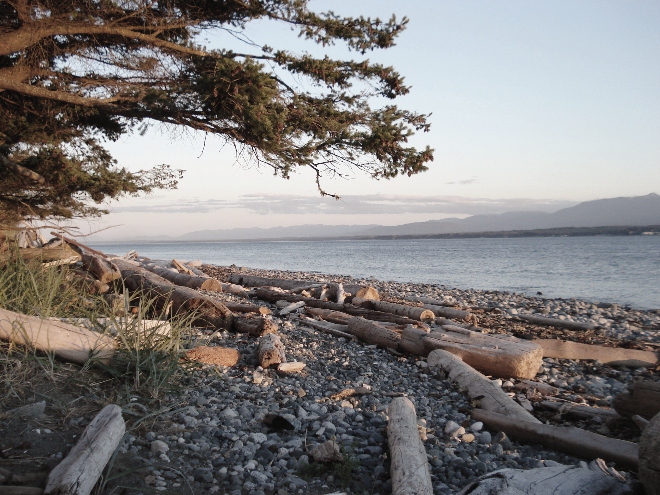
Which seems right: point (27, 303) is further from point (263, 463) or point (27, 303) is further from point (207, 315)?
point (263, 463)

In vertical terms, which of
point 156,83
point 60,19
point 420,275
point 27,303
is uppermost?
point 60,19

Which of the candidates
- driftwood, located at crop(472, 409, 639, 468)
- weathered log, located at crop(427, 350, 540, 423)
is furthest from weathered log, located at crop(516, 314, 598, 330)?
driftwood, located at crop(472, 409, 639, 468)

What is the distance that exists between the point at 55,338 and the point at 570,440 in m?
4.52

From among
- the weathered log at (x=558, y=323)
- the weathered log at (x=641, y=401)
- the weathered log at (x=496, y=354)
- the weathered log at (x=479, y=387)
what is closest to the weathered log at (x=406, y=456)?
the weathered log at (x=479, y=387)

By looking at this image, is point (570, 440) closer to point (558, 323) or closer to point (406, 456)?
point (406, 456)

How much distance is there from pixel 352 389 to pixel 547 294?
631 inches

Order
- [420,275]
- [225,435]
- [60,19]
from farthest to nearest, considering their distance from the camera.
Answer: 1. [420,275]
2. [60,19]
3. [225,435]

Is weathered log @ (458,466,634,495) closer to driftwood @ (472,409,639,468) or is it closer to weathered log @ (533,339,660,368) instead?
driftwood @ (472,409,639,468)

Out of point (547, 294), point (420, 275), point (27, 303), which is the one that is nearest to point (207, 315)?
point (27, 303)

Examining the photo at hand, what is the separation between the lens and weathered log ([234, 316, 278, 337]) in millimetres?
6457

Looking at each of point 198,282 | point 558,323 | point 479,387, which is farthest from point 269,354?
point 558,323

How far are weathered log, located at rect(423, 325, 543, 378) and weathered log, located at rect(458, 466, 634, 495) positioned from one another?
3.36m

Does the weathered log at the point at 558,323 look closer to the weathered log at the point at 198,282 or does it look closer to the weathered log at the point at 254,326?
the weathered log at the point at 254,326

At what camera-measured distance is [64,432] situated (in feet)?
10.7
